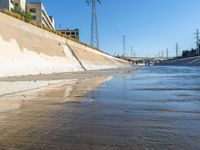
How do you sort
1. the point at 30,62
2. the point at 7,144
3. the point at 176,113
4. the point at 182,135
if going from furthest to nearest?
the point at 30,62, the point at 176,113, the point at 182,135, the point at 7,144

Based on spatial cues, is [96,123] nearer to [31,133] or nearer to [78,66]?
[31,133]

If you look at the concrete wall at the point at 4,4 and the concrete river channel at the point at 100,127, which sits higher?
the concrete wall at the point at 4,4

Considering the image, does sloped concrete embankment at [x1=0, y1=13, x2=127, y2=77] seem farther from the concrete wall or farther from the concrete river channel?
the concrete wall

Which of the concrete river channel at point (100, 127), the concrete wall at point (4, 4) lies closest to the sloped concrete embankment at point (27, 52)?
the concrete river channel at point (100, 127)

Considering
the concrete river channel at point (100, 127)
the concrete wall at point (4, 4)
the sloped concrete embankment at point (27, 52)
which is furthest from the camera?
the concrete wall at point (4, 4)

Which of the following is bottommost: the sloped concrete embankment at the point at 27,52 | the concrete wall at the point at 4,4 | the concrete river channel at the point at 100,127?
the concrete river channel at the point at 100,127

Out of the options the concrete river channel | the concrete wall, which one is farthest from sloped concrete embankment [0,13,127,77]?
the concrete wall

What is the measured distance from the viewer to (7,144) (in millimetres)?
6227

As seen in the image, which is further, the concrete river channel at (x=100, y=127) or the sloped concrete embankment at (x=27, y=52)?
the sloped concrete embankment at (x=27, y=52)

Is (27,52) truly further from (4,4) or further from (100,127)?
(4,4)

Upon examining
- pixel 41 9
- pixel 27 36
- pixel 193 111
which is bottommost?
pixel 193 111

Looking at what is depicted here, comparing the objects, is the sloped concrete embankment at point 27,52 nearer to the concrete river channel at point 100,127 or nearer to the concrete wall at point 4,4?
the concrete river channel at point 100,127

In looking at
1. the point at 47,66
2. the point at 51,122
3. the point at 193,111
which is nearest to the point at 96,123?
the point at 51,122

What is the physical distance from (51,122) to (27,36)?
38.2m
